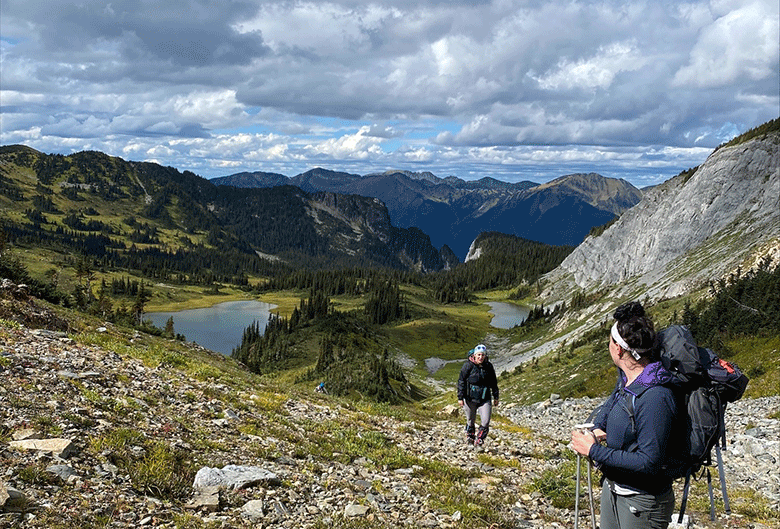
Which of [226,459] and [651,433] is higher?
[651,433]

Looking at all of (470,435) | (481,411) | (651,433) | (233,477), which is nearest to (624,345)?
(651,433)

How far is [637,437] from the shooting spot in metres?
5.80

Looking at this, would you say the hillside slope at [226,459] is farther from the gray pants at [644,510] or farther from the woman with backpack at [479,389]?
the gray pants at [644,510]

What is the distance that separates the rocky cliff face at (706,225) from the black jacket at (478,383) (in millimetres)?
53079

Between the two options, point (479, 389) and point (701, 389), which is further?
point (479, 389)

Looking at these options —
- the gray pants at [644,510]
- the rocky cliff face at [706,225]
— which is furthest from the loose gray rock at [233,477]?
the rocky cliff face at [706,225]

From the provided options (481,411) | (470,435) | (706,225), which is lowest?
(470,435)

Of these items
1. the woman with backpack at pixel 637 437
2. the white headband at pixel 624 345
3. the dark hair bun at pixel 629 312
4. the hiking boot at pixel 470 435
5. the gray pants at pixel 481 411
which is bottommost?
the hiking boot at pixel 470 435

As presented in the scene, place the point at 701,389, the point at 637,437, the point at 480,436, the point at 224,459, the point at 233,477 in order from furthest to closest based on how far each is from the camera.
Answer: the point at 480,436 → the point at 224,459 → the point at 233,477 → the point at 637,437 → the point at 701,389

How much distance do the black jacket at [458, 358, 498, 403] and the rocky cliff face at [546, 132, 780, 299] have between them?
5308 centimetres

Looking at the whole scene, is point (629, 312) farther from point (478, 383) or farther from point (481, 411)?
point (481, 411)

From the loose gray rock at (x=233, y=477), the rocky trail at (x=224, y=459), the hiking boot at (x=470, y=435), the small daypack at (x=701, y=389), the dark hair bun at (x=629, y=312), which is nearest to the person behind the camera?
the small daypack at (x=701, y=389)

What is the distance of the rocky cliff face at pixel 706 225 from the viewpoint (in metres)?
68.2

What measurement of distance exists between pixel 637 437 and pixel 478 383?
11.9 m
